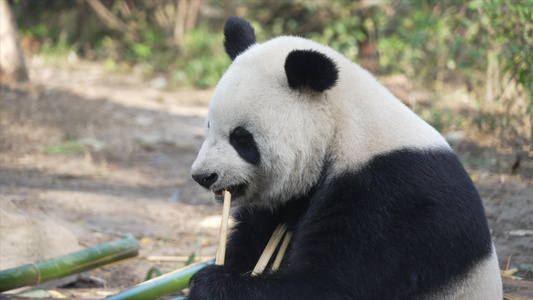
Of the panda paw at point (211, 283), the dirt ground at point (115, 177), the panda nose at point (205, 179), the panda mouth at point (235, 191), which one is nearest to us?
the panda paw at point (211, 283)

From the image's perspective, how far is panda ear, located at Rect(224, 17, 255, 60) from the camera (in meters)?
3.08

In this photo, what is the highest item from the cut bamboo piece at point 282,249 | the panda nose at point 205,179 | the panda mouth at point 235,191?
the panda nose at point 205,179

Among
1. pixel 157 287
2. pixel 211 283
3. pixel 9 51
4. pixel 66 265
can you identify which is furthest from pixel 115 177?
pixel 211 283

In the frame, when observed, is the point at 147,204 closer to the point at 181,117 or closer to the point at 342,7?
the point at 181,117

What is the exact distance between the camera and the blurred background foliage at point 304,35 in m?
7.87

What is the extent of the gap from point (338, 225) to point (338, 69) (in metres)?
0.67

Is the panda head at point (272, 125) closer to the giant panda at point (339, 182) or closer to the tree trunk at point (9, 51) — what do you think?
the giant panda at point (339, 182)

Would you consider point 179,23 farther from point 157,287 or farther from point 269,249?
point 269,249

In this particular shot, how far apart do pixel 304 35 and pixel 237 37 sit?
1010 cm

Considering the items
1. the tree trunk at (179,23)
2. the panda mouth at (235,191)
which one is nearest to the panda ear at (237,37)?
the panda mouth at (235,191)

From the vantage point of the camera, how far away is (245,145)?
2.63m

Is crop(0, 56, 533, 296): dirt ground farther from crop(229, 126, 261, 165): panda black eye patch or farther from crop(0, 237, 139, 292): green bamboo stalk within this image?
crop(0, 237, 139, 292): green bamboo stalk

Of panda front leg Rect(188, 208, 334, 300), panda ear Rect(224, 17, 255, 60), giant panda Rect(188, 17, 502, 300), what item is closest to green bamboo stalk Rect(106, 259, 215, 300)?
panda front leg Rect(188, 208, 334, 300)

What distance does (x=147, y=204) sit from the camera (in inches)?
243
